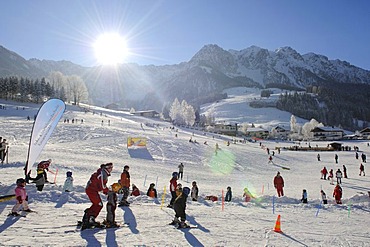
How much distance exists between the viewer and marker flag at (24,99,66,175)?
Result: 12625 millimetres

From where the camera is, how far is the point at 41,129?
42.1ft

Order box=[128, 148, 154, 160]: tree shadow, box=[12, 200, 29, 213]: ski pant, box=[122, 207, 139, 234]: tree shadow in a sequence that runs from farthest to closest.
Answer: box=[128, 148, 154, 160]: tree shadow, box=[12, 200, 29, 213]: ski pant, box=[122, 207, 139, 234]: tree shadow

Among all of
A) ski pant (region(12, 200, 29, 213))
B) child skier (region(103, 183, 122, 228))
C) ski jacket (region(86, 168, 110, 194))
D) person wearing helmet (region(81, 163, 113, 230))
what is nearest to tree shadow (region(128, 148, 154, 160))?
ski pant (region(12, 200, 29, 213))

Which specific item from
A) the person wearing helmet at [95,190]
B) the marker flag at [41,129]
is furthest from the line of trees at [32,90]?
the person wearing helmet at [95,190]

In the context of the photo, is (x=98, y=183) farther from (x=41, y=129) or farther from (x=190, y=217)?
(x=41, y=129)

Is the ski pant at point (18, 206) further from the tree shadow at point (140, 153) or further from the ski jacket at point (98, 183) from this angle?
the tree shadow at point (140, 153)

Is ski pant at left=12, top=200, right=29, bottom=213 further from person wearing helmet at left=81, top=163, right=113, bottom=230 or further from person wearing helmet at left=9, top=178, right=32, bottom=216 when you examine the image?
person wearing helmet at left=81, top=163, right=113, bottom=230

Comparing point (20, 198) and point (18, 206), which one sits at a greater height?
point (20, 198)

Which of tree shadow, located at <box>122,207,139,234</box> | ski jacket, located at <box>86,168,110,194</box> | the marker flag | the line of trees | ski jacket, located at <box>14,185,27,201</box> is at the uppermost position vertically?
the line of trees

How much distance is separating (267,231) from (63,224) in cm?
620

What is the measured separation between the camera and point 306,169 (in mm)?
34719

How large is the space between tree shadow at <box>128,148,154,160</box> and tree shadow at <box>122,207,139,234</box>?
65.6ft

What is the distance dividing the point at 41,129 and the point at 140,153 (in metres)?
20.1

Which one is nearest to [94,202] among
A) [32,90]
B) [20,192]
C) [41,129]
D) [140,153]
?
[20,192]
